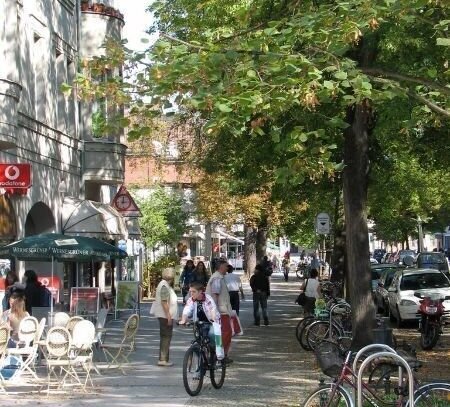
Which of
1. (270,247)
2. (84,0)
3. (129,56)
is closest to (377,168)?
(84,0)

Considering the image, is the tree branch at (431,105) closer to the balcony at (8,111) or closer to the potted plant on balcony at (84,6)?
the balcony at (8,111)

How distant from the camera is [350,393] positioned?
8.66 m

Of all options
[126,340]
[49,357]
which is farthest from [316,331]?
[49,357]

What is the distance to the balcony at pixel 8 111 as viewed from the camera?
58.3ft

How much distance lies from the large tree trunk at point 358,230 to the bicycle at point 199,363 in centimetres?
436

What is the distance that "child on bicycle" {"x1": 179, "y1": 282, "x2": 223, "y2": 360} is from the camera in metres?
13.2

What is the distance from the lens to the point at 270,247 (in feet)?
354

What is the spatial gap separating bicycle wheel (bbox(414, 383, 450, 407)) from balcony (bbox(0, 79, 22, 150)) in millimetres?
11439

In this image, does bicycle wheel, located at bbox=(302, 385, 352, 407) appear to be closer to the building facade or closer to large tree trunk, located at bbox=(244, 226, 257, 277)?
the building facade

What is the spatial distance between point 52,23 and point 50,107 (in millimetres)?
2158

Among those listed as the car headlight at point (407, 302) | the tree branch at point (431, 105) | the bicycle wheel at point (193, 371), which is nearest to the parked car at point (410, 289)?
the car headlight at point (407, 302)

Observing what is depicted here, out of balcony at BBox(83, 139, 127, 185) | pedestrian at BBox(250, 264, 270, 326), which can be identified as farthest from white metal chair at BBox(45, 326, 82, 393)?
balcony at BBox(83, 139, 127, 185)

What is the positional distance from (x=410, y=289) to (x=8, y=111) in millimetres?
12503

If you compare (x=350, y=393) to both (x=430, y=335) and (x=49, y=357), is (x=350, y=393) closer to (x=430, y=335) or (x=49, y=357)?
(x=49, y=357)
